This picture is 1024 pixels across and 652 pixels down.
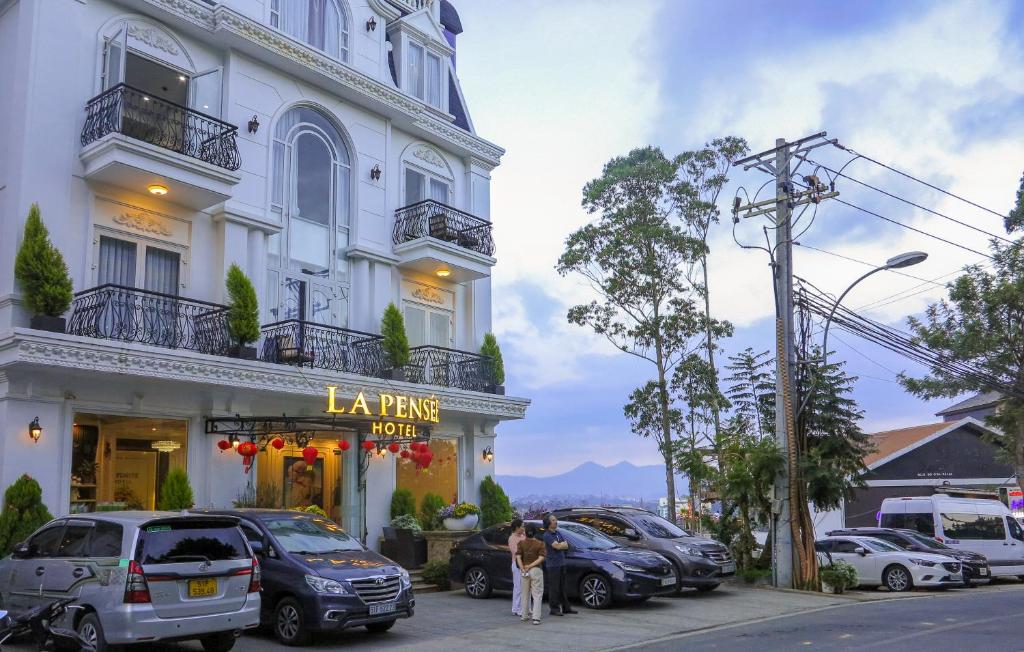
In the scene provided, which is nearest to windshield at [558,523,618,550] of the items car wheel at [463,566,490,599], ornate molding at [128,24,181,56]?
car wheel at [463,566,490,599]

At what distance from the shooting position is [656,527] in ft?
59.8

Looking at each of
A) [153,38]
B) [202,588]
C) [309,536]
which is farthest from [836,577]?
[153,38]

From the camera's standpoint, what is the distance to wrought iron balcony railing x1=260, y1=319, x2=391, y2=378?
18.9m

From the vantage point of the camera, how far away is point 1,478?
15.0m

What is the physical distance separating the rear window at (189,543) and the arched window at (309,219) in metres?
9.67

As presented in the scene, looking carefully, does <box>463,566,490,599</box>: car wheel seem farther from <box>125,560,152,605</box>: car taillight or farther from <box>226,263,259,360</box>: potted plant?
<box>125,560,152,605</box>: car taillight

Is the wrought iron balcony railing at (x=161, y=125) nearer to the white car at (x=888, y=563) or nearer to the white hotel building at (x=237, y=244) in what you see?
the white hotel building at (x=237, y=244)

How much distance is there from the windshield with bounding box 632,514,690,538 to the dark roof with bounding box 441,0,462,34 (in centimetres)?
1608

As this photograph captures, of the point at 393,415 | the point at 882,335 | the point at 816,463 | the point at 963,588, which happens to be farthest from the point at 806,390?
the point at 393,415

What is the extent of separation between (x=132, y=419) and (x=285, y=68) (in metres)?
8.59

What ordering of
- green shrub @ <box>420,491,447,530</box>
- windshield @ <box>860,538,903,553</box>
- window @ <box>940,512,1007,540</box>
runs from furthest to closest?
window @ <box>940,512,1007,540</box> < green shrub @ <box>420,491,447,530</box> < windshield @ <box>860,538,903,553</box>

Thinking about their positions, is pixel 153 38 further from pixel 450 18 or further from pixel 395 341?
pixel 450 18

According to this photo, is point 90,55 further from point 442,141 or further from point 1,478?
point 442,141

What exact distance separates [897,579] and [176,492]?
604 inches
